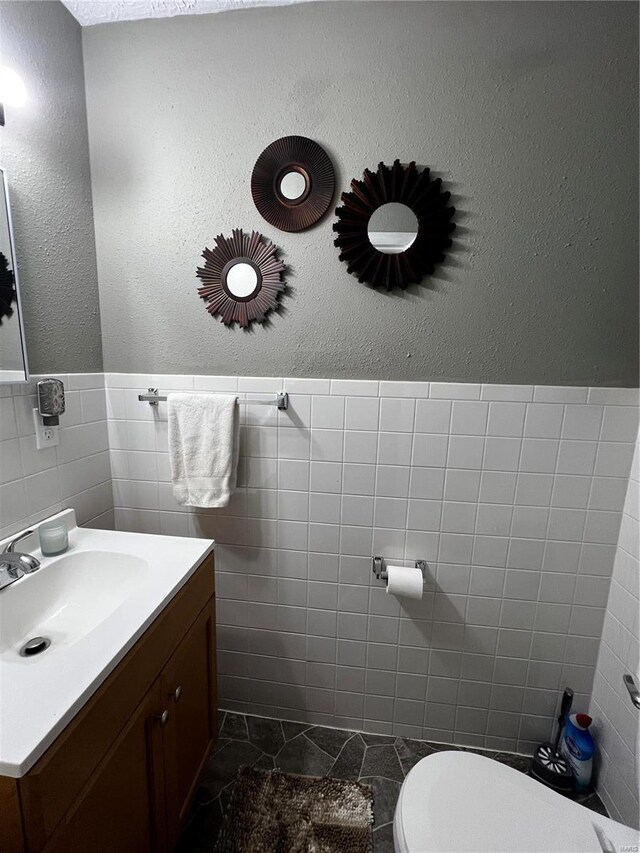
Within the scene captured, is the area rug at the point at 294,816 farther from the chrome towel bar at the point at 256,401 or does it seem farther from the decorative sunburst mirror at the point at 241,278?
the decorative sunburst mirror at the point at 241,278

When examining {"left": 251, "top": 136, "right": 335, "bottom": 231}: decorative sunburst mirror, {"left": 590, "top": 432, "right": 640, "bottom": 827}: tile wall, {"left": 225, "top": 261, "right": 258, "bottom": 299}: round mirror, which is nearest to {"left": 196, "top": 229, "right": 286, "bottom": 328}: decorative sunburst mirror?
{"left": 225, "top": 261, "right": 258, "bottom": 299}: round mirror

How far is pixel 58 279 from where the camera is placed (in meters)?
1.21

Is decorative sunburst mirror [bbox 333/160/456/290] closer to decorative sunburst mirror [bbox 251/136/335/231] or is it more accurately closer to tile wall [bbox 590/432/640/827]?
decorative sunburst mirror [bbox 251/136/335/231]

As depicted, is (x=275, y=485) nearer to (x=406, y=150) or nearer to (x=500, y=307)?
(x=500, y=307)

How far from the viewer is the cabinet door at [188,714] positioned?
958 mm

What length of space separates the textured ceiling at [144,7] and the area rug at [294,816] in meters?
2.52

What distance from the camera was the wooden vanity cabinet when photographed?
57 cm

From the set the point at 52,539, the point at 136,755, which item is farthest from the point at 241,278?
the point at 136,755

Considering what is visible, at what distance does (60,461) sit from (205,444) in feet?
1.52

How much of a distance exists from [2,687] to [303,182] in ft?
4.72

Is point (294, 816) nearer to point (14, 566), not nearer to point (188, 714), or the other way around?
point (188, 714)

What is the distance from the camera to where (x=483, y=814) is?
2.76 ft

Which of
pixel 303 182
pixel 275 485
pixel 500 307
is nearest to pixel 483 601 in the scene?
pixel 275 485

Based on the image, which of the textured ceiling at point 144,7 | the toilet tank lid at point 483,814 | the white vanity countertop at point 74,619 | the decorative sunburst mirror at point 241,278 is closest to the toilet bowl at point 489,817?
the toilet tank lid at point 483,814
